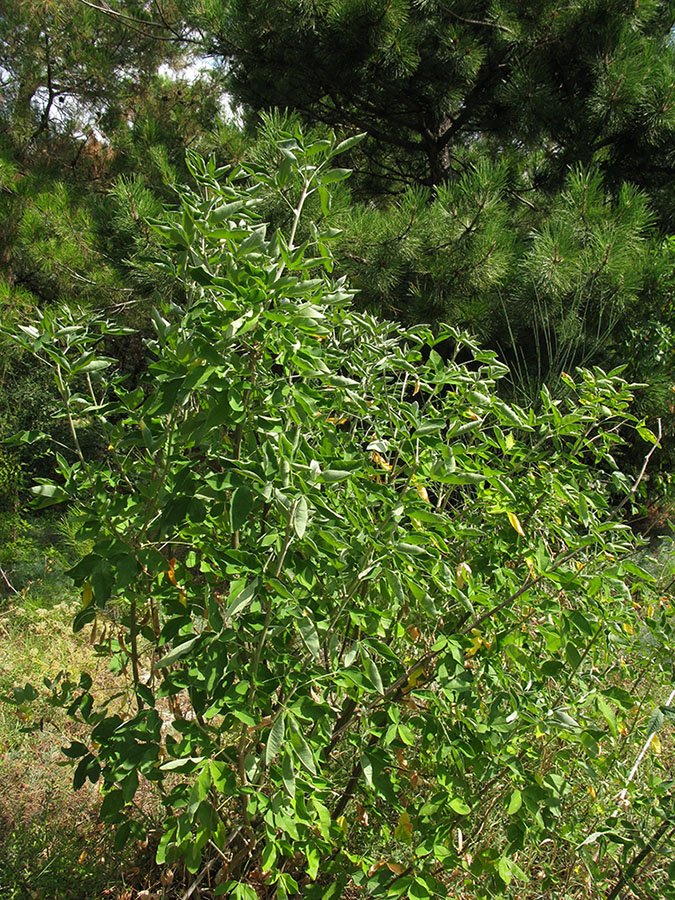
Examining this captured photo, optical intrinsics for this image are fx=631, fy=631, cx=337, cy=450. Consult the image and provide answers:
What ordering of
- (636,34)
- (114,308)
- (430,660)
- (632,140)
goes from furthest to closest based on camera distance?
(114,308)
(632,140)
(636,34)
(430,660)

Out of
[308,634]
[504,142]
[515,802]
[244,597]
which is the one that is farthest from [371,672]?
[504,142]

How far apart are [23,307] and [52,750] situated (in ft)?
10.5

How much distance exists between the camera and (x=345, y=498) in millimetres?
1296

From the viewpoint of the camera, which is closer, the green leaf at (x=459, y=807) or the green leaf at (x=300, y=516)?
the green leaf at (x=300, y=516)

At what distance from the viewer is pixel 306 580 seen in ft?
3.39

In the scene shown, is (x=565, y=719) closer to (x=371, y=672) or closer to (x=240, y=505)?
(x=371, y=672)

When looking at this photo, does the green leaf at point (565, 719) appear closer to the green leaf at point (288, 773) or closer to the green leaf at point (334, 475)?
the green leaf at point (288, 773)

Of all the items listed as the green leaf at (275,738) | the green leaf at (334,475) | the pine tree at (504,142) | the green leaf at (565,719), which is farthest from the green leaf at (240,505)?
the pine tree at (504,142)

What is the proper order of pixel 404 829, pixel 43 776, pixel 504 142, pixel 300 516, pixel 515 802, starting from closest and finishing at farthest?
pixel 300 516 < pixel 515 802 < pixel 404 829 < pixel 43 776 < pixel 504 142

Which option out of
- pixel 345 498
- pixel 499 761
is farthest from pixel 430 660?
pixel 345 498

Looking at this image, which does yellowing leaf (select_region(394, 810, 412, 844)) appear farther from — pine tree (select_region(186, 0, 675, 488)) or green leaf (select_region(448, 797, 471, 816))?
pine tree (select_region(186, 0, 675, 488))

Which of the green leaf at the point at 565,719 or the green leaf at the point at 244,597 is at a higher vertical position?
the green leaf at the point at 244,597

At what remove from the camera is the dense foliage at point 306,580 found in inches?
39.2

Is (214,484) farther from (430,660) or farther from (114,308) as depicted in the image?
(114,308)
